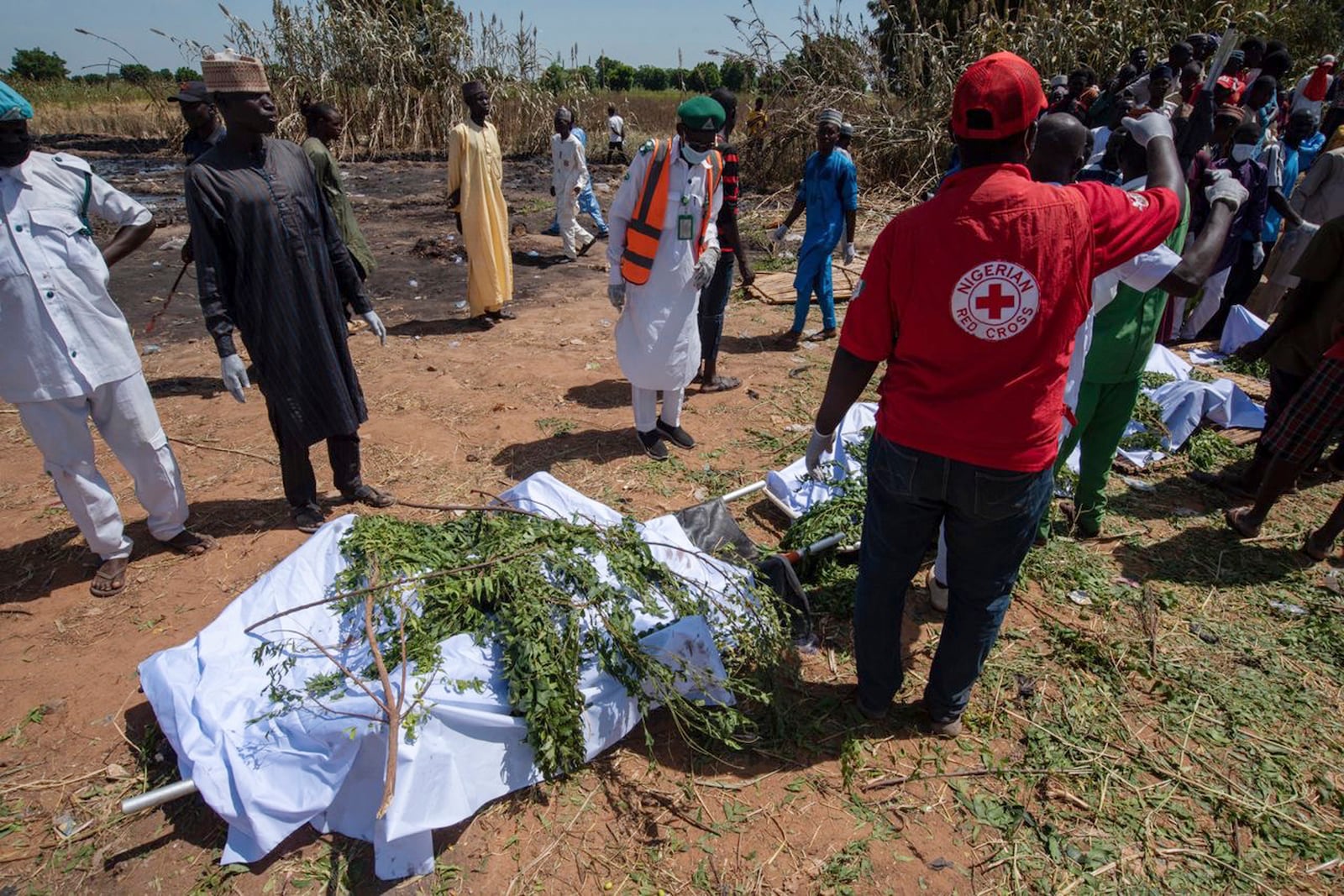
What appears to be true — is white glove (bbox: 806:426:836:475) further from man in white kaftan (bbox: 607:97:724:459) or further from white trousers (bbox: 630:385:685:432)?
white trousers (bbox: 630:385:685:432)

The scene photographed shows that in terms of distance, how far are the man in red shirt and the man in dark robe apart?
2.46m

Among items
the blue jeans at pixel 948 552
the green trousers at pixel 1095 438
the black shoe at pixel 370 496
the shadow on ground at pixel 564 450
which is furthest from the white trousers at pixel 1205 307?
the black shoe at pixel 370 496

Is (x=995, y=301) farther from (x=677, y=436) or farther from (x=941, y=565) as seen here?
(x=677, y=436)

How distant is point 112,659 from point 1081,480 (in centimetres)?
440

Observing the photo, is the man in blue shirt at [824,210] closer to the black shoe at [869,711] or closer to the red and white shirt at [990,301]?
the red and white shirt at [990,301]

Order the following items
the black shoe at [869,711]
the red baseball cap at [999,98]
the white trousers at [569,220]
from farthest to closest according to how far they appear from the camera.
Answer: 1. the white trousers at [569,220]
2. the black shoe at [869,711]
3. the red baseball cap at [999,98]

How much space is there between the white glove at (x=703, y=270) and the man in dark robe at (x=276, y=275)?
174cm

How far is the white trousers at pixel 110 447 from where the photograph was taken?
9.97ft

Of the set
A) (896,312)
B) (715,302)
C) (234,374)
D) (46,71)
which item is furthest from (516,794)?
(46,71)

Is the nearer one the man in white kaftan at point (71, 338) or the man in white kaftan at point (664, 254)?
the man in white kaftan at point (71, 338)

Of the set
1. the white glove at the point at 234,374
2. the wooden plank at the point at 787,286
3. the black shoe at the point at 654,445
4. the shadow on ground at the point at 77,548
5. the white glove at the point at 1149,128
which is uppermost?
the white glove at the point at 1149,128

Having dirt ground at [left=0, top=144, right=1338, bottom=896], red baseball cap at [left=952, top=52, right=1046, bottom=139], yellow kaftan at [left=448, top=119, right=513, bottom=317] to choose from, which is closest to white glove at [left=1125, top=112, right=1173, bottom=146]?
red baseball cap at [left=952, top=52, right=1046, bottom=139]

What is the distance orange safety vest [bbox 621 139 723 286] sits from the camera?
395cm

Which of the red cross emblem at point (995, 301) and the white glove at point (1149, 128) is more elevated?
the white glove at point (1149, 128)
